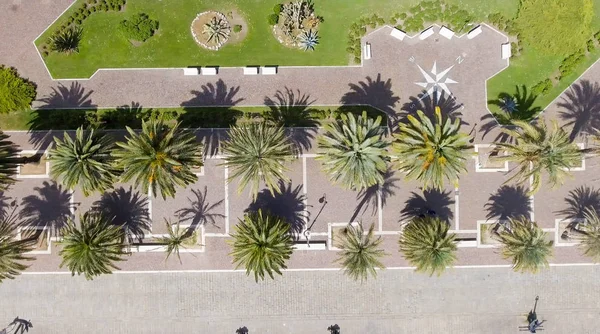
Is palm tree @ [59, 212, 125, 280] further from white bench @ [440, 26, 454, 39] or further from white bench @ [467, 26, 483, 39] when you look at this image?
white bench @ [467, 26, 483, 39]

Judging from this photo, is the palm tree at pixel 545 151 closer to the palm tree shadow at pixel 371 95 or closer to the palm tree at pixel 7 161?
the palm tree shadow at pixel 371 95

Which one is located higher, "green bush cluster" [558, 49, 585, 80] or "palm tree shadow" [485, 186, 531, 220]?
"green bush cluster" [558, 49, 585, 80]

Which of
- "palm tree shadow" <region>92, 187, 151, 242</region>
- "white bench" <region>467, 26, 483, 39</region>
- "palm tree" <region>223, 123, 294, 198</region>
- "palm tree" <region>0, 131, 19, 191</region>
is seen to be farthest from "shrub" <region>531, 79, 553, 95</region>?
"palm tree" <region>0, 131, 19, 191</region>

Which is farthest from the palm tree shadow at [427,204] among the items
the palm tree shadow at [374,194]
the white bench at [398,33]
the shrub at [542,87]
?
the white bench at [398,33]

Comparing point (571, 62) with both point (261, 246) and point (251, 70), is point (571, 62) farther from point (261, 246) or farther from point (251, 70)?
point (261, 246)

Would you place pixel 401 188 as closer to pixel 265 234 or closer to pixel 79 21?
pixel 265 234

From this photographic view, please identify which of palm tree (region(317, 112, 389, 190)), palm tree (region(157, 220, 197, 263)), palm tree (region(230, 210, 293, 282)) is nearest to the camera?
palm tree (region(317, 112, 389, 190))
